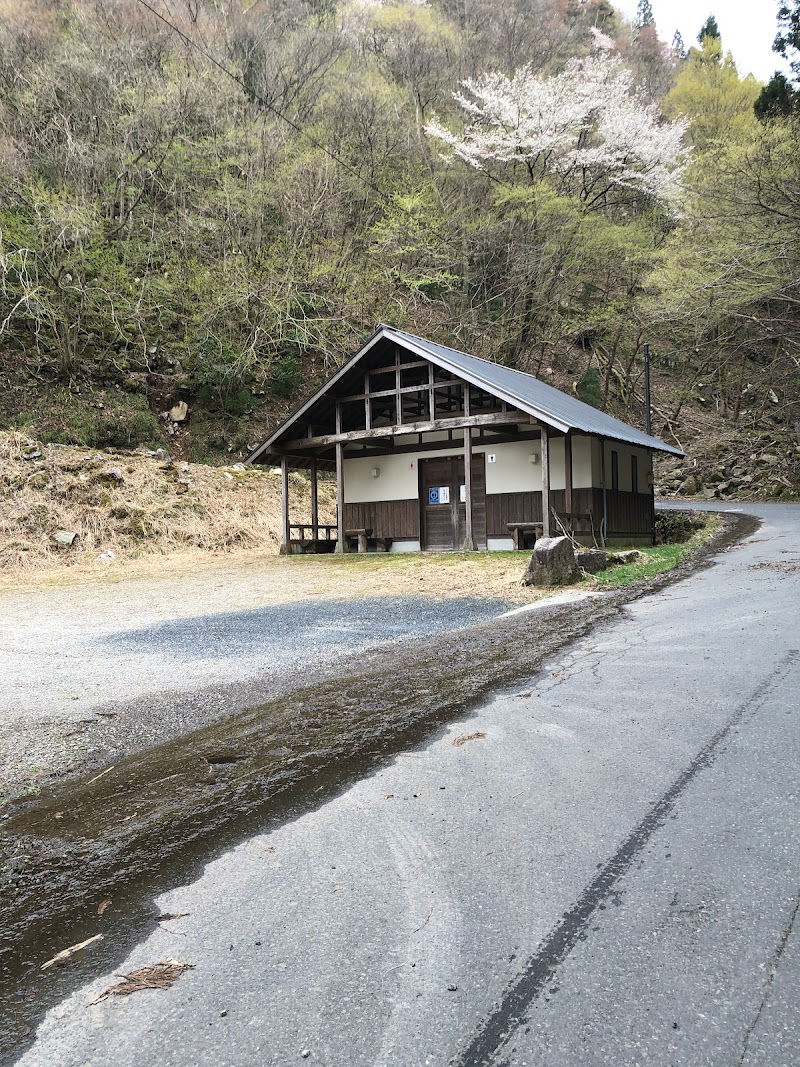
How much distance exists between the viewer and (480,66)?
30.6 meters

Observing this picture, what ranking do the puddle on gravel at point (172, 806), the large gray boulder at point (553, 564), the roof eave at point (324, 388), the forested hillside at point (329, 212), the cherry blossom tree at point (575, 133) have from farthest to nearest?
the cherry blossom tree at point (575, 133), the forested hillside at point (329, 212), the roof eave at point (324, 388), the large gray boulder at point (553, 564), the puddle on gravel at point (172, 806)

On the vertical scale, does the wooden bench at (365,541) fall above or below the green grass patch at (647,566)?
above

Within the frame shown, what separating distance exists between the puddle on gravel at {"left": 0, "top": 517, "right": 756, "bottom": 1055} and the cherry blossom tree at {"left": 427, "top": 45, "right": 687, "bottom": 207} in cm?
2679

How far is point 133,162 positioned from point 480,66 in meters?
16.9


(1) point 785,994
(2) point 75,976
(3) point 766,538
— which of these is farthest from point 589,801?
(3) point 766,538

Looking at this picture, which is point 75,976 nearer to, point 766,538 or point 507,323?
point 766,538

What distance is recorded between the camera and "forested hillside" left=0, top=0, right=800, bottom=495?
2136 centimetres

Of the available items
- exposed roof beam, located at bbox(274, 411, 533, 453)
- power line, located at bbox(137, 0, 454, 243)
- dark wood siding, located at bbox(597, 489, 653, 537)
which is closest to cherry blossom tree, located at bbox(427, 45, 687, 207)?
power line, located at bbox(137, 0, 454, 243)

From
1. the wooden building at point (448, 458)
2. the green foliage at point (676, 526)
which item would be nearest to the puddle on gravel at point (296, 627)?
the wooden building at point (448, 458)

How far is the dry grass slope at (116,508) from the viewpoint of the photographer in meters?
16.2

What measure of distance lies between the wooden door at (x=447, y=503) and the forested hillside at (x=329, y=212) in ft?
28.5

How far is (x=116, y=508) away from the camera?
17.7m

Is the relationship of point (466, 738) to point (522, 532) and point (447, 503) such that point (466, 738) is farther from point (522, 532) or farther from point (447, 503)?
point (447, 503)

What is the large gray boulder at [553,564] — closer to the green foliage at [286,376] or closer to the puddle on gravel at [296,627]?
the puddle on gravel at [296,627]
